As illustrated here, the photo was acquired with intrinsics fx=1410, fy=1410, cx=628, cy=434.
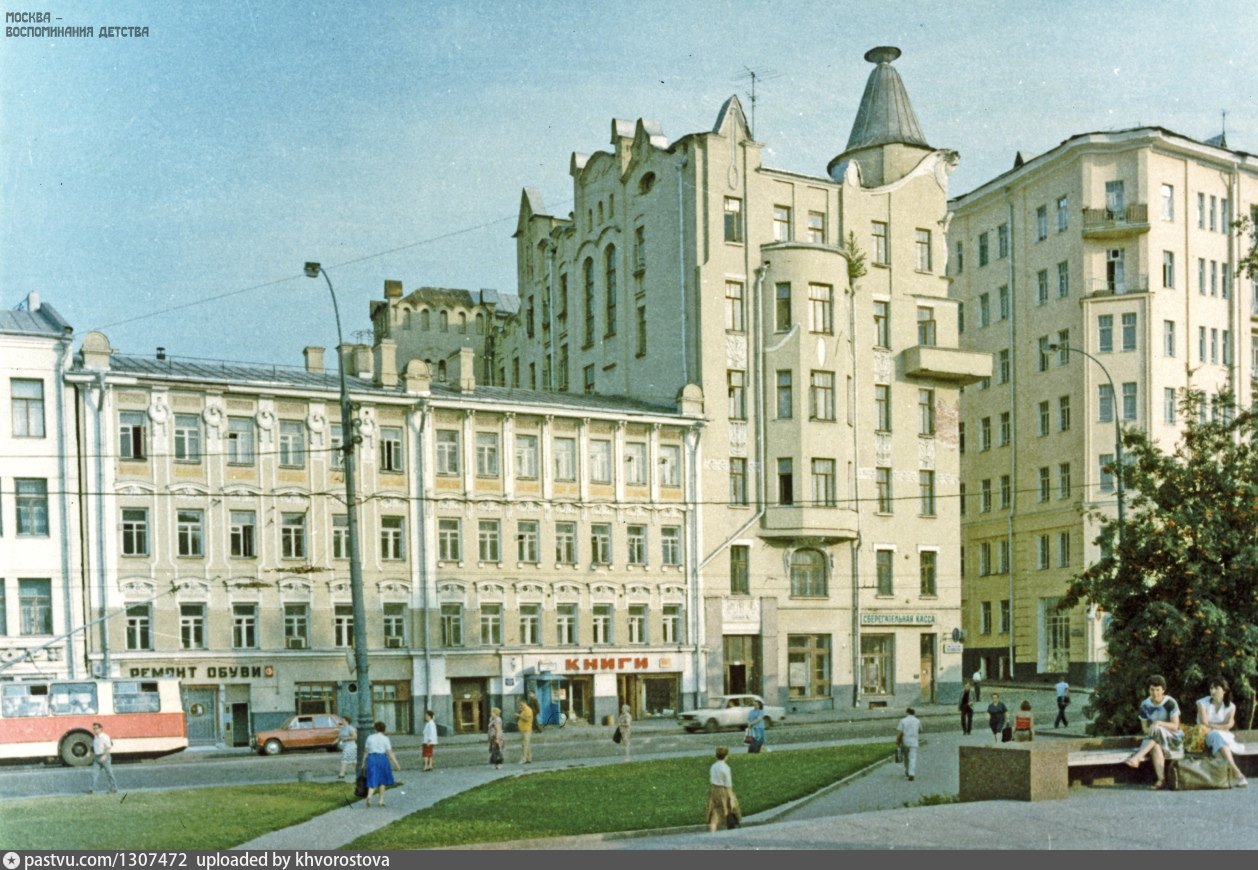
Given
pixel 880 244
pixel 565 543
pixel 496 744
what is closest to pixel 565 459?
pixel 565 543

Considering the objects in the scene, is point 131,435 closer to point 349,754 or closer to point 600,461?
point 600,461

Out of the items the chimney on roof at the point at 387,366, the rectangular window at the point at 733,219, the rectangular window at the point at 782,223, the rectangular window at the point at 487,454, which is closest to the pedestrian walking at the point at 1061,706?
the rectangular window at the point at 487,454

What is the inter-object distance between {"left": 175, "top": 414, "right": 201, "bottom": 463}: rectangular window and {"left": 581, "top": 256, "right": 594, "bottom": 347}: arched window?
2084 centimetres

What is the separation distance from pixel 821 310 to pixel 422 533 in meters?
19.3

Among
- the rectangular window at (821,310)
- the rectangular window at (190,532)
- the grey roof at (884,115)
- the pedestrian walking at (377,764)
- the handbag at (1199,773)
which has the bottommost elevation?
the pedestrian walking at (377,764)

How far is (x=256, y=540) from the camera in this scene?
4834cm

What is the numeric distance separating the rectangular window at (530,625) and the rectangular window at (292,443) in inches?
396

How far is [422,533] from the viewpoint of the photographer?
168 feet

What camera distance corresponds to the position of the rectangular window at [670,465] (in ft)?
185

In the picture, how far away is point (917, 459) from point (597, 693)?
18361mm

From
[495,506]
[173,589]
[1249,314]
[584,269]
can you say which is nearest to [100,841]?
[173,589]

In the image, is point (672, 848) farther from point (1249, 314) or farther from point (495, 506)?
point (1249, 314)

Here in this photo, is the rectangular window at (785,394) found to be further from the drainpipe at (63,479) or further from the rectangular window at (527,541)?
the drainpipe at (63,479)

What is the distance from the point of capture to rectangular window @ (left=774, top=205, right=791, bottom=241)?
2331 inches
